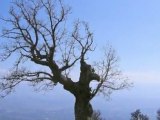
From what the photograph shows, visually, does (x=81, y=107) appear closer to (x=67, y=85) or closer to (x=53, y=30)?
(x=67, y=85)

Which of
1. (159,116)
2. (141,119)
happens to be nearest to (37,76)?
(141,119)

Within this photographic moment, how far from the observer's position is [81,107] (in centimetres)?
2486

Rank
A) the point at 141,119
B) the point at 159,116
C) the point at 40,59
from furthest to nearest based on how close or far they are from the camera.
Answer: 1. the point at 159,116
2. the point at 141,119
3. the point at 40,59

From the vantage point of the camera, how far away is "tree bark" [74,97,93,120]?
24.9m

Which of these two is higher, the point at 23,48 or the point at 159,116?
the point at 159,116

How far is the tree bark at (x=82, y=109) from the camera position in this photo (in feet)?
81.6

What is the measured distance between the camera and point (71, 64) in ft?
82.0

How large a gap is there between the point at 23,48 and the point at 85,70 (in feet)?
13.2

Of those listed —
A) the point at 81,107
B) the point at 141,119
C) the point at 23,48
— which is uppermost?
the point at 141,119

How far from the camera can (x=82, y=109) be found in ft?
81.5

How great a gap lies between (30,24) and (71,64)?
350 centimetres

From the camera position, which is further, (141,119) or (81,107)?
(141,119)

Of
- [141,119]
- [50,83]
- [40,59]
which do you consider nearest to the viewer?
[40,59]

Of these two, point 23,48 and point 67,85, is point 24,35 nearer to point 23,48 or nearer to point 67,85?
point 23,48
